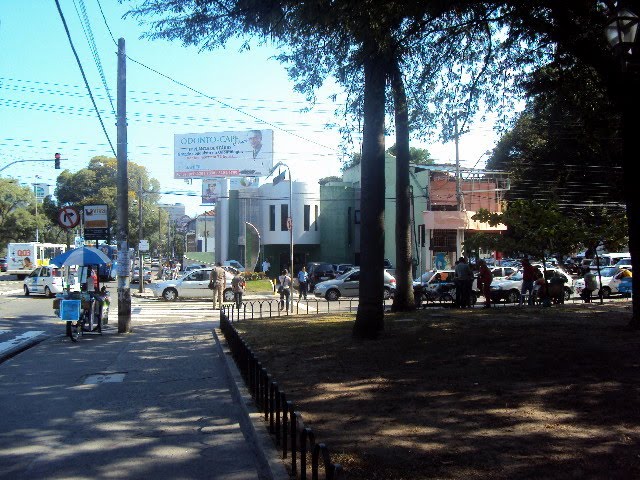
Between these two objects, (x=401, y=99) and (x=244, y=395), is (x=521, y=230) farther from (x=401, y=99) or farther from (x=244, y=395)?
(x=244, y=395)

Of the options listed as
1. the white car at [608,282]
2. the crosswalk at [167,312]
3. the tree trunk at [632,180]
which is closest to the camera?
the tree trunk at [632,180]

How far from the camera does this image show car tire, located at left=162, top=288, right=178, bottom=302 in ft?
100

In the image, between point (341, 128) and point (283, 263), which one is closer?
point (341, 128)

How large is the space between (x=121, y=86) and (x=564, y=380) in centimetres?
1473

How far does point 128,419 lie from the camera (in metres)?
7.99

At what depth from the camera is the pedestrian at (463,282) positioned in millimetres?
20784

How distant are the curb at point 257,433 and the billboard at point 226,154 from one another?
42.0m

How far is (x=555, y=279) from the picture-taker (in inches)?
847

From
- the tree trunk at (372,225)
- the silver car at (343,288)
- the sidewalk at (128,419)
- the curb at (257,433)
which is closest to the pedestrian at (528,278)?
the silver car at (343,288)

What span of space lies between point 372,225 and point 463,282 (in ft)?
29.8

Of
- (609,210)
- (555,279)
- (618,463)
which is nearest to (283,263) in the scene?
(609,210)

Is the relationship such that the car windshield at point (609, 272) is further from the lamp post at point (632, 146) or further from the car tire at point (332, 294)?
the lamp post at point (632, 146)

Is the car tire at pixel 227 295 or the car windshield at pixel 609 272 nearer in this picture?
the car tire at pixel 227 295

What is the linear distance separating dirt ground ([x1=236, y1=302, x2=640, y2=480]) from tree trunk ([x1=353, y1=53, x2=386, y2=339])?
48 cm
